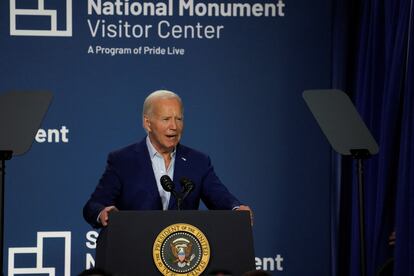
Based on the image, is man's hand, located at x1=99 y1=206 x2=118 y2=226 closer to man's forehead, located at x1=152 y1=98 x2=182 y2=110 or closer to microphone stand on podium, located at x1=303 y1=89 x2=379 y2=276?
man's forehead, located at x1=152 y1=98 x2=182 y2=110

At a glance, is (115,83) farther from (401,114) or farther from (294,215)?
(401,114)

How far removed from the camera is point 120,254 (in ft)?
13.0

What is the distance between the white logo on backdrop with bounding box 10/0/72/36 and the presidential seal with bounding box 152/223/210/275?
8.80ft

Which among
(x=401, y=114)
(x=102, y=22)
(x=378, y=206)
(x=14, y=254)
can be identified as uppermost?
(x=102, y=22)

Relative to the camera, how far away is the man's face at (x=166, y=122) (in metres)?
4.76

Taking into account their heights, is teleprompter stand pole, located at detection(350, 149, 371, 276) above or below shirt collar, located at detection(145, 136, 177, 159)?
below

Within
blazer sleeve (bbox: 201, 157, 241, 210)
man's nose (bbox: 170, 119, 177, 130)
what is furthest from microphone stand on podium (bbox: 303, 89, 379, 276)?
man's nose (bbox: 170, 119, 177, 130)

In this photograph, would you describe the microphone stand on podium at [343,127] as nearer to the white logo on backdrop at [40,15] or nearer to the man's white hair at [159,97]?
the man's white hair at [159,97]

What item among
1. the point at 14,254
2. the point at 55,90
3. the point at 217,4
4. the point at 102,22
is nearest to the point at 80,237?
the point at 14,254

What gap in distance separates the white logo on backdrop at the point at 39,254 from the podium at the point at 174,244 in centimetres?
224

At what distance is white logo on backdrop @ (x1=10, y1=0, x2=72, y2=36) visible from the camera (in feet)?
20.5

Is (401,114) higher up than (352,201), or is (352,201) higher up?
(401,114)

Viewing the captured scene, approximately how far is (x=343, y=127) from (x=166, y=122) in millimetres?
974

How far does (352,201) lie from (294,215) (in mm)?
447
